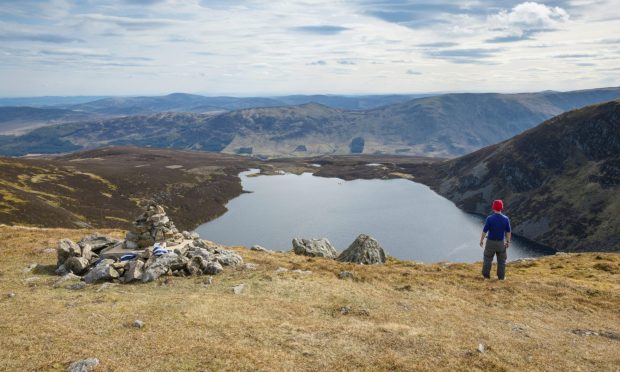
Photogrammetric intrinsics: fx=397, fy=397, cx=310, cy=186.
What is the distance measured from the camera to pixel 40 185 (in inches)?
6058

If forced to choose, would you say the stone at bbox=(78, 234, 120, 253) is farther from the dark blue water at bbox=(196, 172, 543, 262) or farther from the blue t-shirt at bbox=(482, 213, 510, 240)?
the dark blue water at bbox=(196, 172, 543, 262)

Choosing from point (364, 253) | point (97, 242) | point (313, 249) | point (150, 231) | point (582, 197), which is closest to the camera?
point (150, 231)

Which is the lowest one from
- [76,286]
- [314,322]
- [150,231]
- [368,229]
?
[368,229]

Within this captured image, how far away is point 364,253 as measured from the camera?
1789 inches

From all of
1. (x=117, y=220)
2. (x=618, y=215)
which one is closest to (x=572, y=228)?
(x=618, y=215)

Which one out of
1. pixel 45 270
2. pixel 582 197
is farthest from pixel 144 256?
pixel 582 197

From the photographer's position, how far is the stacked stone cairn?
3092 centimetres

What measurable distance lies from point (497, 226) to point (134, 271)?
28.1m

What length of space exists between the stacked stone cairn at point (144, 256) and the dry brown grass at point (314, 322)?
1.52 metres

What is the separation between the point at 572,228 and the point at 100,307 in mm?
169832

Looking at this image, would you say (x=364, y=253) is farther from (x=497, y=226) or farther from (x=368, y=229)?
(x=368, y=229)

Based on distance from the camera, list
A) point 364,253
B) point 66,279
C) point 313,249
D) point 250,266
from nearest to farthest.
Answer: point 66,279 → point 250,266 → point 364,253 → point 313,249

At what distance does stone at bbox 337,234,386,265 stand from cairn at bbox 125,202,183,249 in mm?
18928

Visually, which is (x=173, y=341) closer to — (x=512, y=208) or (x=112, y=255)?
(x=112, y=255)
